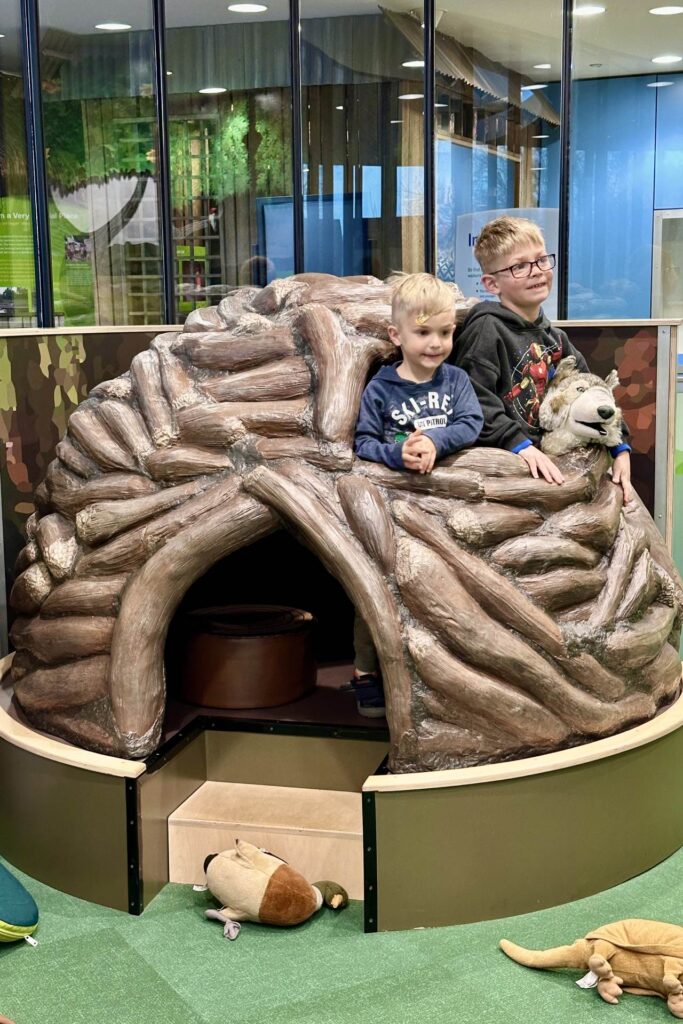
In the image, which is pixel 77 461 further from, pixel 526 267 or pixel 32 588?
pixel 526 267

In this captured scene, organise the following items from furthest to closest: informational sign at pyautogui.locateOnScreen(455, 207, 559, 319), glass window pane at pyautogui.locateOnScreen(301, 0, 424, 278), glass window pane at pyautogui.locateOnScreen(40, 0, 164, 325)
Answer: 1. informational sign at pyautogui.locateOnScreen(455, 207, 559, 319)
2. glass window pane at pyautogui.locateOnScreen(301, 0, 424, 278)
3. glass window pane at pyautogui.locateOnScreen(40, 0, 164, 325)

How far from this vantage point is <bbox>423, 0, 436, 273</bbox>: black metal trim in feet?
20.0

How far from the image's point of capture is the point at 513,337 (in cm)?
360

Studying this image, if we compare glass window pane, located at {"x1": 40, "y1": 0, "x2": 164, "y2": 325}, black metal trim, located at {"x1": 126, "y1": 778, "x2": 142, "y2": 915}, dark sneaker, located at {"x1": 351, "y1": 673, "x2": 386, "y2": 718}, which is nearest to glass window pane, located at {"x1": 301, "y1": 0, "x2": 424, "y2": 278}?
glass window pane, located at {"x1": 40, "y1": 0, "x2": 164, "y2": 325}

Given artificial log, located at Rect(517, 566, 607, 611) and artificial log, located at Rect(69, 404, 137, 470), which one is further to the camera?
artificial log, located at Rect(69, 404, 137, 470)

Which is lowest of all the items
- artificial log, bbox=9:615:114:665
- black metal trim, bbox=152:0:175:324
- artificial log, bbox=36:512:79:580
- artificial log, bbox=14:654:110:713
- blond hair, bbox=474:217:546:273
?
artificial log, bbox=14:654:110:713

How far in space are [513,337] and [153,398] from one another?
1.14 meters

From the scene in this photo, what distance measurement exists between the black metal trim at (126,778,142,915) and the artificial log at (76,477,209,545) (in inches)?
29.2

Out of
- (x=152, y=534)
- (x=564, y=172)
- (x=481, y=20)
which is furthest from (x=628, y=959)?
(x=481, y=20)

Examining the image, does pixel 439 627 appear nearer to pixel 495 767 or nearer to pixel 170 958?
pixel 495 767

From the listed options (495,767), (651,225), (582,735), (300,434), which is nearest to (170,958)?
(495,767)

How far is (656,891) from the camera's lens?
3.21m

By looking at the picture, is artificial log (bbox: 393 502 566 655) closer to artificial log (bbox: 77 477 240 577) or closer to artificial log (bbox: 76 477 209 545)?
artificial log (bbox: 77 477 240 577)

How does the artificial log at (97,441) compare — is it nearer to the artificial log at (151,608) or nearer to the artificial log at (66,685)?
the artificial log at (151,608)
